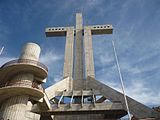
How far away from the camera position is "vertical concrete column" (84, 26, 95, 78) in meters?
32.3

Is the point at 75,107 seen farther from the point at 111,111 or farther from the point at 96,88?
the point at 96,88

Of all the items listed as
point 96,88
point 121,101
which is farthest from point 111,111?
point 96,88

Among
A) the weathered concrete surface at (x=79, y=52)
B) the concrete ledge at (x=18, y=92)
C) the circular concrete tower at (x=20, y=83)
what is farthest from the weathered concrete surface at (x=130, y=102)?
the concrete ledge at (x=18, y=92)

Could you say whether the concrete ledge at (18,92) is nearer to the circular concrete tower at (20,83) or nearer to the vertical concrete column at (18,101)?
the circular concrete tower at (20,83)

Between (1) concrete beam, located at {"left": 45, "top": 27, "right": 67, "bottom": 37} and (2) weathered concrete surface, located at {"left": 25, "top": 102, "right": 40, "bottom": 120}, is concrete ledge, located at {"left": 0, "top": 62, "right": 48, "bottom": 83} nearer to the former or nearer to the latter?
(2) weathered concrete surface, located at {"left": 25, "top": 102, "right": 40, "bottom": 120}

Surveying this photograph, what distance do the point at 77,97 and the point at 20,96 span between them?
1110 centimetres

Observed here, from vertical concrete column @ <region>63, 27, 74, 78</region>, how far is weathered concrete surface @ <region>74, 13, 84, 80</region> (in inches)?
48.6

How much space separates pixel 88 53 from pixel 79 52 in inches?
90.0

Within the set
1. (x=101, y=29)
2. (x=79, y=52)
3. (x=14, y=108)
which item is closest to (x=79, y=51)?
(x=79, y=52)

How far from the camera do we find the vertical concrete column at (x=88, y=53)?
106 feet

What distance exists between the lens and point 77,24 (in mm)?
40562

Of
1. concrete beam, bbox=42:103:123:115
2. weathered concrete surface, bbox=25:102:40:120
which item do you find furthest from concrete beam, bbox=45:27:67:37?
concrete beam, bbox=42:103:123:115

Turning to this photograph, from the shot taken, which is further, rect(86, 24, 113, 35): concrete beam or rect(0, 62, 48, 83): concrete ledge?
rect(86, 24, 113, 35): concrete beam

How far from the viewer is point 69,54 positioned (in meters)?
34.8
